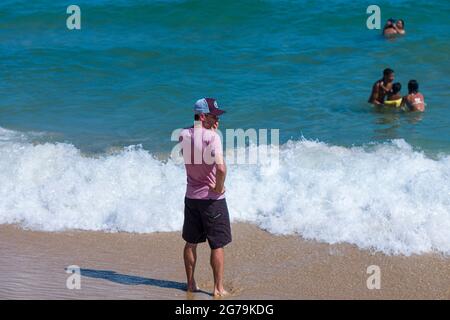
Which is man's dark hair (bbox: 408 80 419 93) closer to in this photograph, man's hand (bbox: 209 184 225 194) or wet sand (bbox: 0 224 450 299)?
wet sand (bbox: 0 224 450 299)

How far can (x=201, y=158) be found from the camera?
5812mm

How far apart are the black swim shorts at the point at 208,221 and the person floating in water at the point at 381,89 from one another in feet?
21.2

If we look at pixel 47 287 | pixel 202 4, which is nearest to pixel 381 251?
pixel 47 287

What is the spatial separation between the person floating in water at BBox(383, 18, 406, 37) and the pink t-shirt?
953cm

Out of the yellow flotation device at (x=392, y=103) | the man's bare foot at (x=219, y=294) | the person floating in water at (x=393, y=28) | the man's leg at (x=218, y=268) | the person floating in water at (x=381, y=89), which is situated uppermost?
the person floating in water at (x=393, y=28)

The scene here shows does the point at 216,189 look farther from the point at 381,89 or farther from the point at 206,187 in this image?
the point at 381,89

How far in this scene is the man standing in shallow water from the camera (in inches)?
227

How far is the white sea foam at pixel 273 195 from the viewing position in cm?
748
